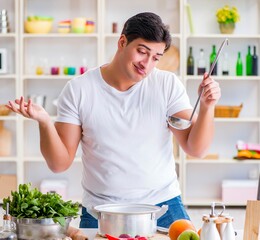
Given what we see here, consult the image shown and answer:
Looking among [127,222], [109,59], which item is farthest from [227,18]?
[127,222]

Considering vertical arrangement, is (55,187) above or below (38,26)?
below

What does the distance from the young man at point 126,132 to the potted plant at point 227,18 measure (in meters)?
3.73

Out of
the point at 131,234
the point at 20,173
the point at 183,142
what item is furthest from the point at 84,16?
the point at 131,234

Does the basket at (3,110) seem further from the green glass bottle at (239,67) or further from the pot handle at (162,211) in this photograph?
the pot handle at (162,211)

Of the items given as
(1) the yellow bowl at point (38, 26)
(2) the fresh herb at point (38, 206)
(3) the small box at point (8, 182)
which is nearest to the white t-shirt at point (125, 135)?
(2) the fresh herb at point (38, 206)

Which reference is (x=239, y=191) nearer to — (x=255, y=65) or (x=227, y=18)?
(x=255, y=65)

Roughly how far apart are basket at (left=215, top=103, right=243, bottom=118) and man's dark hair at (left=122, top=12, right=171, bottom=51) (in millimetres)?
3955

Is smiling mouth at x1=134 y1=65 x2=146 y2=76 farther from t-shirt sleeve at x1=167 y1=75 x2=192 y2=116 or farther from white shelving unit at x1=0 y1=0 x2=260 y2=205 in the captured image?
white shelving unit at x1=0 y1=0 x2=260 y2=205

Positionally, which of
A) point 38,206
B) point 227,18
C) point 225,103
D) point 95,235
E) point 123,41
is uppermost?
point 227,18

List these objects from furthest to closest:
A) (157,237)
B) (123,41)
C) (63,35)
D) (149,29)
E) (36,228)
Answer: (63,35), (123,41), (149,29), (157,237), (36,228)

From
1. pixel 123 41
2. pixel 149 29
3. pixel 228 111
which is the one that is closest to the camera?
pixel 149 29

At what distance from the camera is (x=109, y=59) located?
6672 millimetres

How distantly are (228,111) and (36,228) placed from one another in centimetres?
447

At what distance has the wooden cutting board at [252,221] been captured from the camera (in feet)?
7.09
